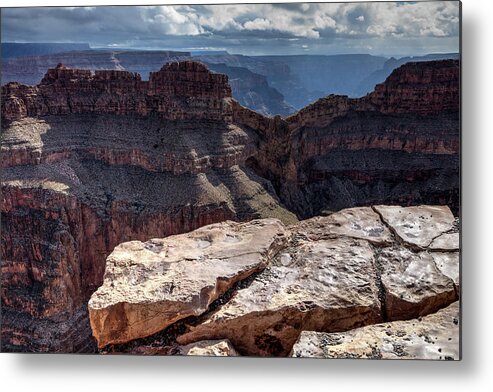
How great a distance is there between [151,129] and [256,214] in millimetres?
5381

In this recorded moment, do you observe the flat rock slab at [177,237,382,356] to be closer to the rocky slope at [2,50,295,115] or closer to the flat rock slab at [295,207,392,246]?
the flat rock slab at [295,207,392,246]

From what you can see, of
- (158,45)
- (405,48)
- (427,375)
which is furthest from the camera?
(158,45)

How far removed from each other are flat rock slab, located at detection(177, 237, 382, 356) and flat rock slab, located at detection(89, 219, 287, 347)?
A: 7.4 inches

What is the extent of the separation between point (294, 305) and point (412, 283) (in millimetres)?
1143

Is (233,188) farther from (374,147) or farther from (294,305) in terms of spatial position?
(294,305)

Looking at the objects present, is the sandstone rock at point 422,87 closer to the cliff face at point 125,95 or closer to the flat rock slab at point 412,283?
the flat rock slab at point 412,283

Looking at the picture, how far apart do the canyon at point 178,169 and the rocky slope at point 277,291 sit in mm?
76

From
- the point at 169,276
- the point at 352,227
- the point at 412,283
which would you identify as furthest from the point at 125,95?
the point at 412,283

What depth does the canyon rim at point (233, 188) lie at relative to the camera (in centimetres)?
484

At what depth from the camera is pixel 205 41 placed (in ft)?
24.0

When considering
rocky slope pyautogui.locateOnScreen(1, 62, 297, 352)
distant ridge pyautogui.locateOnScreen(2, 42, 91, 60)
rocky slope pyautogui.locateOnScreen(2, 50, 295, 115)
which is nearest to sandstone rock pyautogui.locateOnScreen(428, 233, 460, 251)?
rocky slope pyautogui.locateOnScreen(2, 50, 295, 115)

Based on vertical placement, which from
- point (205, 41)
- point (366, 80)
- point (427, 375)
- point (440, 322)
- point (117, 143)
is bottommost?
point (427, 375)

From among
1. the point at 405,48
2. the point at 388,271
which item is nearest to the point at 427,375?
the point at 388,271

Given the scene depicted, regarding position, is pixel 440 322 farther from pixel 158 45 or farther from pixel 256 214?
pixel 256 214
